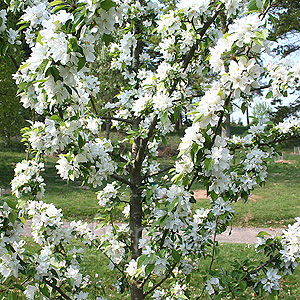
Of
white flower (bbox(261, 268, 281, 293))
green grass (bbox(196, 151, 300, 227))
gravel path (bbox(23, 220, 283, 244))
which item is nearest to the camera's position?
white flower (bbox(261, 268, 281, 293))

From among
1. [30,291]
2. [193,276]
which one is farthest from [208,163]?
[193,276]

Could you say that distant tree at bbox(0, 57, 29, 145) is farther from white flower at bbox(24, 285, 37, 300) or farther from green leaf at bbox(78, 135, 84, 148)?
green leaf at bbox(78, 135, 84, 148)

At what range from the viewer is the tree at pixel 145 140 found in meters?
1.26

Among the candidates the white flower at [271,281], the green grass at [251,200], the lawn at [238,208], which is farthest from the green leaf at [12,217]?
the green grass at [251,200]

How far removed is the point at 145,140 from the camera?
2492 millimetres

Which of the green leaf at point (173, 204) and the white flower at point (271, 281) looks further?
→ the white flower at point (271, 281)

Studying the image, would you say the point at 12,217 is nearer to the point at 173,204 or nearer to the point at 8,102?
the point at 173,204

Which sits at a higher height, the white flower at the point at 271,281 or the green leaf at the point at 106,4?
the green leaf at the point at 106,4

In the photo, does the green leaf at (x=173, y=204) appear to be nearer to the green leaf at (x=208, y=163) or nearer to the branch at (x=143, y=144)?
the green leaf at (x=208, y=163)

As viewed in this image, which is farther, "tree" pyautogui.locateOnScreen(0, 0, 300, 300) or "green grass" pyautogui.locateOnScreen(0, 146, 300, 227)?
"green grass" pyautogui.locateOnScreen(0, 146, 300, 227)

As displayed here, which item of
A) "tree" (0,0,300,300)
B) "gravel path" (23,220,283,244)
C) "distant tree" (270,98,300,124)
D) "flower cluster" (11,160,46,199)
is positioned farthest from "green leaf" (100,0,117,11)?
"distant tree" (270,98,300,124)

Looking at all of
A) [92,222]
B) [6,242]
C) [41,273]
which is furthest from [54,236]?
[92,222]

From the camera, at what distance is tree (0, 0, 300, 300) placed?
126 cm

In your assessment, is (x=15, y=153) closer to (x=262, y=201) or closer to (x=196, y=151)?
(x=262, y=201)
